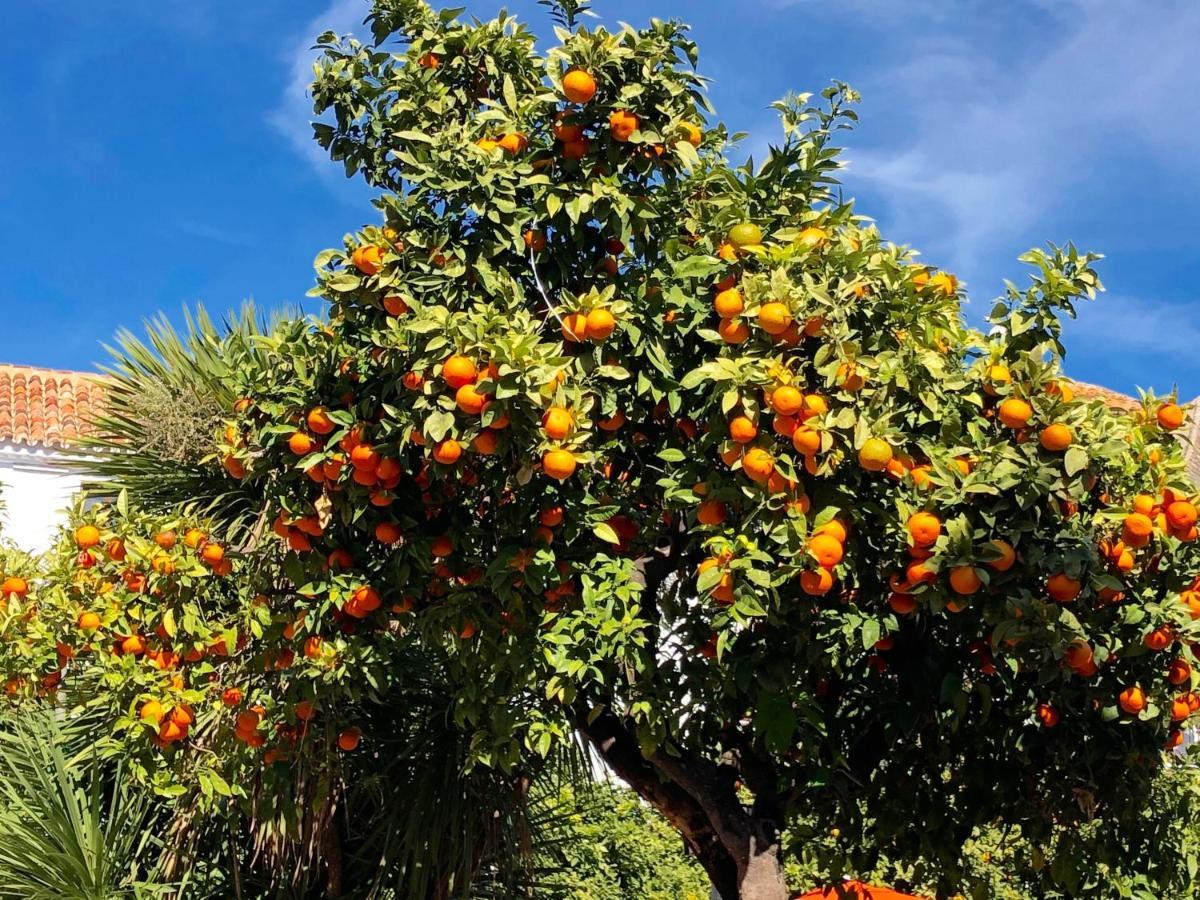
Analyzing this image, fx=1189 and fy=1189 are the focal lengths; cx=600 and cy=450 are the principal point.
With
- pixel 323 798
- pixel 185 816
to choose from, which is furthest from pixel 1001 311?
pixel 185 816

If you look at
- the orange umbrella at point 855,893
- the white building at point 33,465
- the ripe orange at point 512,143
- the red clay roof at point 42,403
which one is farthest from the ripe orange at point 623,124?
the white building at point 33,465

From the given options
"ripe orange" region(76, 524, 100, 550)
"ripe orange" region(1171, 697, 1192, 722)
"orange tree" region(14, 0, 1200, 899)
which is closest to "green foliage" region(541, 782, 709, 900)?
"ripe orange" region(76, 524, 100, 550)

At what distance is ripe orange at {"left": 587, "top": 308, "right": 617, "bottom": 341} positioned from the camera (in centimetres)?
290

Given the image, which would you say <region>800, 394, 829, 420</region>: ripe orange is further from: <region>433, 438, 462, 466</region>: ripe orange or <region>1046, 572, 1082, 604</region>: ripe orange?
<region>433, 438, 462, 466</region>: ripe orange

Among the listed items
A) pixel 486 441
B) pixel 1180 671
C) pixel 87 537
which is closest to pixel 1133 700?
pixel 1180 671

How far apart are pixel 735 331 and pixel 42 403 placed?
13.4 meters

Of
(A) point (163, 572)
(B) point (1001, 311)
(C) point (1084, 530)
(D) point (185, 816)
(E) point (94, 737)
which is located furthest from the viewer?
(E) point (94, 737)

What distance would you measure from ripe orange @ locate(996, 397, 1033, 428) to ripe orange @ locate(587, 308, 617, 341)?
96 centimetres

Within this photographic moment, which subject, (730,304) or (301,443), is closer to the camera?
(730,304)

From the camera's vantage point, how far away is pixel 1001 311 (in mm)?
3127

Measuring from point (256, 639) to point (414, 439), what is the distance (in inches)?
56.4

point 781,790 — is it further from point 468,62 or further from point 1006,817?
point 468,62

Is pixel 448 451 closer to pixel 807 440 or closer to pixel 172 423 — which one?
pixel 807 440

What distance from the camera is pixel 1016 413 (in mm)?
2781
